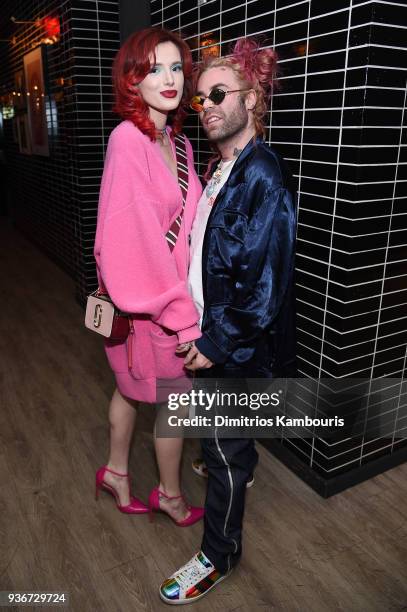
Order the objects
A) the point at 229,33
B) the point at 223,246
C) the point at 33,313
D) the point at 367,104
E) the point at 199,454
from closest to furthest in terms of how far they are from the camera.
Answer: the point at 223,246 < the point at 367,104 < the point at 229,33 < the point at 199,454 < the point at 33,313

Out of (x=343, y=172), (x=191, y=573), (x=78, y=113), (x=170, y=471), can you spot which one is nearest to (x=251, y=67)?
(x=343, y=172)

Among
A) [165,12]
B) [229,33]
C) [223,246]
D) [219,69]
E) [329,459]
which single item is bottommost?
[329,459]

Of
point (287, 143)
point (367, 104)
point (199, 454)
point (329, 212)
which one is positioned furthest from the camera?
point (199, 454)

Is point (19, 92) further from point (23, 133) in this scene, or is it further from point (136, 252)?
point (136, 252)

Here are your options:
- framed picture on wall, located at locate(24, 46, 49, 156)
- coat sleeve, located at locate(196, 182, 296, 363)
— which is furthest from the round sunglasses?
framed picture on wall, located at locate(24, 46, 49, 156)

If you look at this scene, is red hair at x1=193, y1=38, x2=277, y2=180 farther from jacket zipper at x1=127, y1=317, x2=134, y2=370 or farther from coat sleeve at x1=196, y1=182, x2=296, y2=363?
jacket zipper at x1=127, y1=317, x2=134, y2=370

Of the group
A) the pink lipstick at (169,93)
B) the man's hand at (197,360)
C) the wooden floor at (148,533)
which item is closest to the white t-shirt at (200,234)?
the man's hand at (197,360)

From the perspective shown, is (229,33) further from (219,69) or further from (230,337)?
(230,337)

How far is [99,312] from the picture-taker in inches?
64.7

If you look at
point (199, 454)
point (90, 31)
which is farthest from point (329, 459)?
point (90, 31)

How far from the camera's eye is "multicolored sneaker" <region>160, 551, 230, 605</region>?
156 centimetres

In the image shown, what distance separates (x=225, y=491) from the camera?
1498mm

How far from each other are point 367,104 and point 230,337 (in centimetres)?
89

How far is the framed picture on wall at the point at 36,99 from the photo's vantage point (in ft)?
15.2
